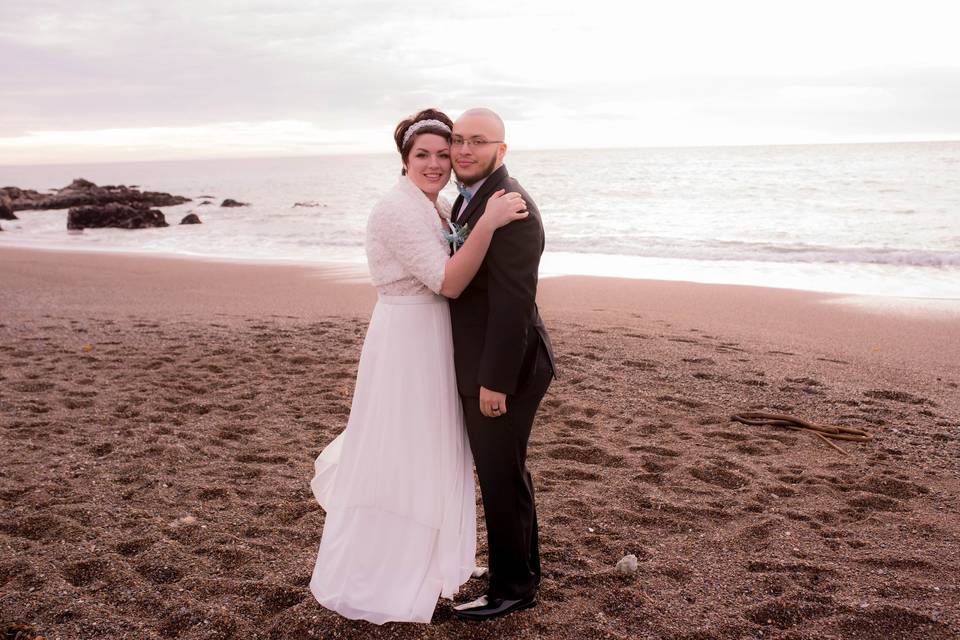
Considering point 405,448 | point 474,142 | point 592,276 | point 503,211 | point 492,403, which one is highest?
point 474,142

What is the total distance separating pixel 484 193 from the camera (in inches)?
112

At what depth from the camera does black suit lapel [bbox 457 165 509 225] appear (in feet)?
9.30

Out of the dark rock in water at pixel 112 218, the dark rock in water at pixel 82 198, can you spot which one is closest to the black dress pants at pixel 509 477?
the dark rock in water at pixel 112 218

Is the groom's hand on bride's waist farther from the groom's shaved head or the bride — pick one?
the groom's shaved head

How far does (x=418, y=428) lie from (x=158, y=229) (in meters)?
26.5

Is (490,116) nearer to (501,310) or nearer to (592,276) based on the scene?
(501,310)

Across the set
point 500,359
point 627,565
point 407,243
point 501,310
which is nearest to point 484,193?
point 407,243

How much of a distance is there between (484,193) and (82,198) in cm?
3791

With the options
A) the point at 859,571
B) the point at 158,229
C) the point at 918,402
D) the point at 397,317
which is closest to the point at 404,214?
the point at 397,317

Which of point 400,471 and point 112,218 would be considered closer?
point 400,471

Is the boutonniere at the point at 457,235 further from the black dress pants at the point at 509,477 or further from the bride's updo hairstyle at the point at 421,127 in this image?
the black dress pants at the point at 509,477

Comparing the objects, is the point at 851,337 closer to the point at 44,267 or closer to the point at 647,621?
the point at 647,621

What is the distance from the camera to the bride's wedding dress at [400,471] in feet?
9.66

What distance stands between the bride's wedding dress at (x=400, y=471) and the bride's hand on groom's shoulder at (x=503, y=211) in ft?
1.08
